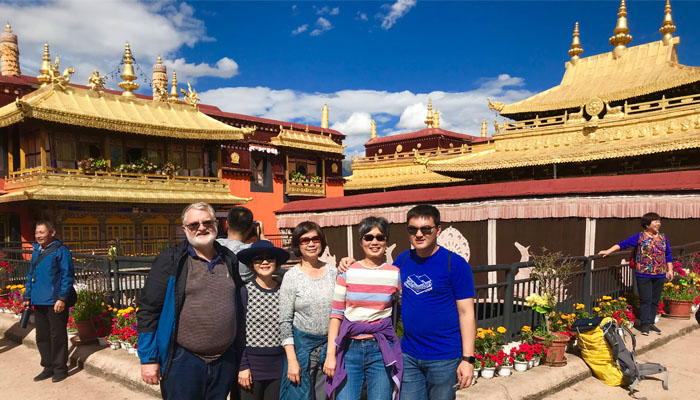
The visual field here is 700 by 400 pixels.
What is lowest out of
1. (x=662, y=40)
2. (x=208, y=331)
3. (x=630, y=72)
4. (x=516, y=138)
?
(x=208, y=331)

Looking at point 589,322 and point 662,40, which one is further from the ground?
point 662,40

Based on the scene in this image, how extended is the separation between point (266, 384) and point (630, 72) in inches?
1023

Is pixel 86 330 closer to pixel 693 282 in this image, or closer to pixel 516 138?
pixel 693 282

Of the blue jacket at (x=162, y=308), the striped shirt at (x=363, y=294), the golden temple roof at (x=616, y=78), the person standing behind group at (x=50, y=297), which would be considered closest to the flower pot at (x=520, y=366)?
the striped shirt at (x=363, y=294)

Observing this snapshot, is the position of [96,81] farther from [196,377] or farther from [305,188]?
[196,377]

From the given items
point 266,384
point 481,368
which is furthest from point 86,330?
point 481,368

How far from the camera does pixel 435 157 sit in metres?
27.2

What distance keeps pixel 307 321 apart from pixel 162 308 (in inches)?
43.7

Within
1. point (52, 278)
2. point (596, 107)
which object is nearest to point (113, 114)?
point (52, 278)

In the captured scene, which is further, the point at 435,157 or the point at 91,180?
the point at 435,157

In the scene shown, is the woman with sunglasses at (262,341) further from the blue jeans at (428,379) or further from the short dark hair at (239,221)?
the blue jeans at (428,379)

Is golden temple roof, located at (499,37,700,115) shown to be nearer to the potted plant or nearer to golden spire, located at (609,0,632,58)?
golden spire, located at (609,0,632,58)

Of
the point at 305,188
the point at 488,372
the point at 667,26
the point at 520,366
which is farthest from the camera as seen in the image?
the point at 305,188

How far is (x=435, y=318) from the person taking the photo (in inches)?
132
